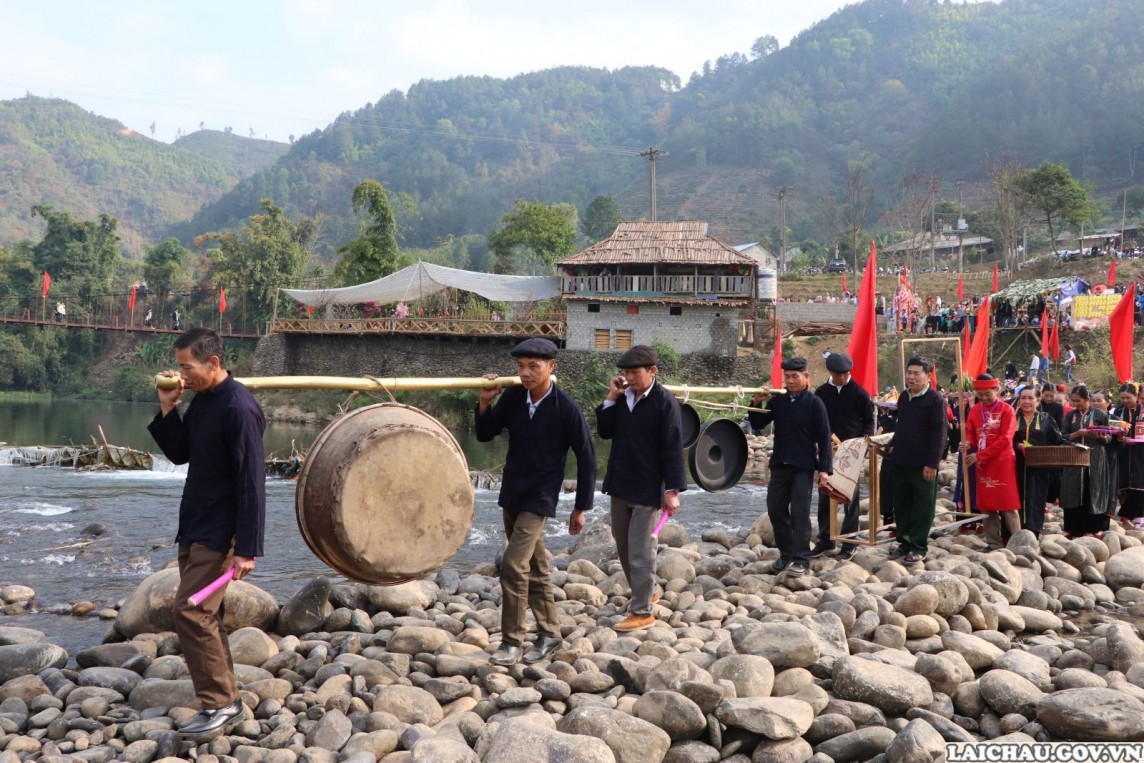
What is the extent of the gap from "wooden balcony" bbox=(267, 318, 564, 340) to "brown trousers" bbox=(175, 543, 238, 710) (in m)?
32.0

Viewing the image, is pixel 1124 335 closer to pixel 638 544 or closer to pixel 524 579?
pixel 638 544

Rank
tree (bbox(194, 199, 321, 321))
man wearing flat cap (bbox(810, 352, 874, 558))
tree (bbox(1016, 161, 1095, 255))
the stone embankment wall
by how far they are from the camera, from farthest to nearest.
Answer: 1. tree (bbox(194, 199, 321, 321))
2. tree (bbox(1016, 161, 1095, 255))
3. the stone embankment wall
4. man wearing flat cap (bbox(810, 352, 874, 558))

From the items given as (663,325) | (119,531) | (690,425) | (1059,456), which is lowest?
(119,531)

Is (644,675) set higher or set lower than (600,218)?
lower

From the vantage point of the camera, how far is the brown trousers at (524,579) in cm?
512

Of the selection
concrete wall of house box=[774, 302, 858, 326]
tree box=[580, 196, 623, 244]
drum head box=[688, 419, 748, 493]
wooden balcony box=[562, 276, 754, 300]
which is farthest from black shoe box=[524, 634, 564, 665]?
tree box=[580, 196, 623, 244]

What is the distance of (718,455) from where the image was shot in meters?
7.71

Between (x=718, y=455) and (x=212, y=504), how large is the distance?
442 centimetres

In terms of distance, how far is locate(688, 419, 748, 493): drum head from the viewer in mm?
7562

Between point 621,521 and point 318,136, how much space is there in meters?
157

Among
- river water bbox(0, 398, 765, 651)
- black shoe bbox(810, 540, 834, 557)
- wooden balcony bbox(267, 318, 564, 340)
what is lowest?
river water bbox(0, 398, 765, 651)

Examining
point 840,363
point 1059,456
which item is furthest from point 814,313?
point 840,363

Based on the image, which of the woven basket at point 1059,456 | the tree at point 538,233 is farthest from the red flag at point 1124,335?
the tree at point 538,233

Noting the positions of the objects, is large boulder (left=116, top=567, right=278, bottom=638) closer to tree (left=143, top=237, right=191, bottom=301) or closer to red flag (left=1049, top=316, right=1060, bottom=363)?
red flag (left=1049, top=316, right=1060, bottom=363)
